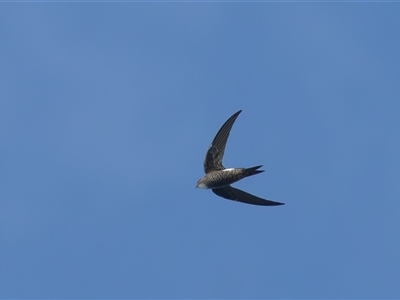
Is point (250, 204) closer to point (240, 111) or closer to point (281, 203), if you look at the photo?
point (281, 203)

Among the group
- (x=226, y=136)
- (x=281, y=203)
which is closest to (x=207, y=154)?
(x=226, y=136)

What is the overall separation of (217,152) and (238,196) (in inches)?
88.6

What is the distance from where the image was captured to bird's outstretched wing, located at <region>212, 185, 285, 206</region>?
1357 inches

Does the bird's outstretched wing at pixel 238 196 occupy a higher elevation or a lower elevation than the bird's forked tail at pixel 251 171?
higher

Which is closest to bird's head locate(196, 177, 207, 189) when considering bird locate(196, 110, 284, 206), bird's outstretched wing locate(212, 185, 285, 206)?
bird locate(196, 110, 284, 206)

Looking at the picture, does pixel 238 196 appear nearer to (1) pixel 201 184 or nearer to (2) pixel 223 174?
(1) pixel 201 184

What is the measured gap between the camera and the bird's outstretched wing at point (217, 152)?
33.8m

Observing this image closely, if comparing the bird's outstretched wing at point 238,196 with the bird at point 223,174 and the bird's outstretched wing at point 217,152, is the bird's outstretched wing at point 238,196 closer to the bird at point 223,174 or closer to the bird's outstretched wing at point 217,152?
the bird at point 223,174

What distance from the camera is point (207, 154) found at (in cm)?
3381

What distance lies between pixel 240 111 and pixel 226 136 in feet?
3.95

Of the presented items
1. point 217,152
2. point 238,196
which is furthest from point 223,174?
point 238,196

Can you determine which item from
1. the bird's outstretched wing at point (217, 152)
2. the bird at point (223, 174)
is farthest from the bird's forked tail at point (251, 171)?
the bird's outstretched wing at point (217, 152)

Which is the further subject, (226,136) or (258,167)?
(226,136)

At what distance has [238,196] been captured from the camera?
3472 cm
